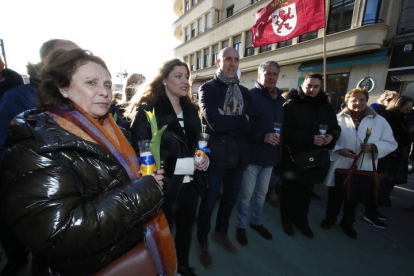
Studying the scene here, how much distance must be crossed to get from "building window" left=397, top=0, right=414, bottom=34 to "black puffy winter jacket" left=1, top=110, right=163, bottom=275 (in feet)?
40.4

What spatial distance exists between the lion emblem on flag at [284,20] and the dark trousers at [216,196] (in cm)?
671

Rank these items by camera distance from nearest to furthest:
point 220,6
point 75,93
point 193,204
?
point 75,93
point 193,204
point 220,6

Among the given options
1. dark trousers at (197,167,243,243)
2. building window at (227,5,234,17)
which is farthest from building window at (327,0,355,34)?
dark trousers at (197,167,243,243)

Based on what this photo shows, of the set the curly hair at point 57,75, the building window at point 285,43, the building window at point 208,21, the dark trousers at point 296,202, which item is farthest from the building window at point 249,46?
the curly hair at point 57,75

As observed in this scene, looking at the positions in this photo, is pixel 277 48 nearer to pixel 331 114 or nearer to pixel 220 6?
pixel 220 6

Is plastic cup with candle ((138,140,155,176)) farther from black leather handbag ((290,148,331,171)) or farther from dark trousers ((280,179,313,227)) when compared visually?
dark trousers ((280,179,313,227))

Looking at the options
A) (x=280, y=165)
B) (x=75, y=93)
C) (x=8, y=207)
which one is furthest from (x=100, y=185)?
(x=280, y=165)

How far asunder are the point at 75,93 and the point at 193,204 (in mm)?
1437

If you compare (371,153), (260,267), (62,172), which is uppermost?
(62,172)

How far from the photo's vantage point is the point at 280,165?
2.99 meters

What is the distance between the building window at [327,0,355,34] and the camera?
952 cm

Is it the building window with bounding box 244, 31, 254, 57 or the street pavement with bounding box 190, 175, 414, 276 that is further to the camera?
the building window with bounding box 244, 31, 254, 57

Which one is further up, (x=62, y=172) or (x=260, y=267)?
(x=62, y=172)

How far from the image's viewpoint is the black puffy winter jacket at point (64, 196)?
81cm
